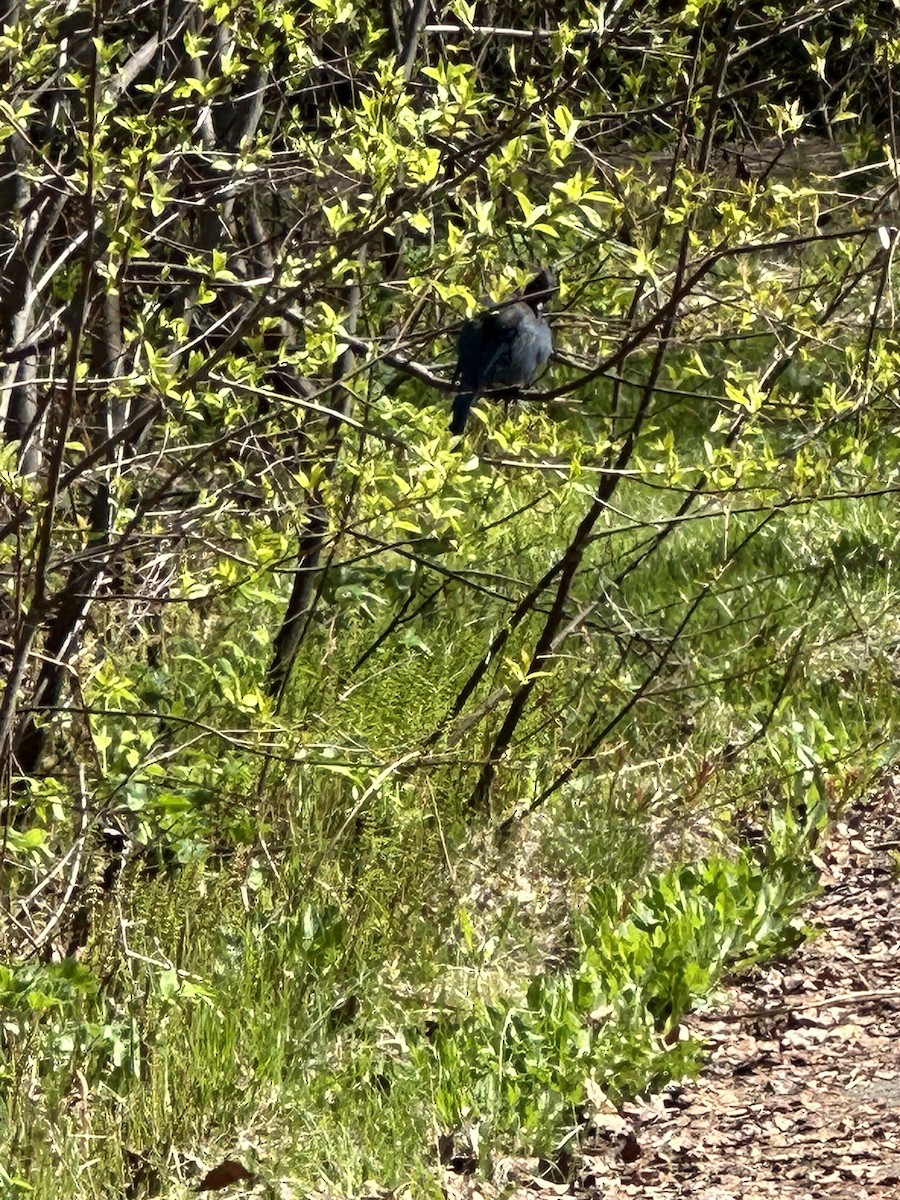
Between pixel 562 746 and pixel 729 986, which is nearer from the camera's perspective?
pixel 729 986

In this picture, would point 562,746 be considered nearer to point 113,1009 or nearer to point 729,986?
point 729,986

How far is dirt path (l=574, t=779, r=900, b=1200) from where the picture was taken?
10.5ft

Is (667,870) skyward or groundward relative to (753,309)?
groundward

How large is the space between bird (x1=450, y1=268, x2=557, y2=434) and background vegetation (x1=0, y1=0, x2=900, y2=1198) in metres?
0.17

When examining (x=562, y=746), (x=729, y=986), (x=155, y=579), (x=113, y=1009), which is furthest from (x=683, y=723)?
(x=113, y=1009)

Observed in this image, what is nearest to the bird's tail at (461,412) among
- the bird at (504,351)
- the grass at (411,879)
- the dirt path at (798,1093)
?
the bird at (504,351)

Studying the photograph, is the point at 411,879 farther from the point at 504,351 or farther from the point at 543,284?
the point at 543,284

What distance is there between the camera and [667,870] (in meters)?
4.26

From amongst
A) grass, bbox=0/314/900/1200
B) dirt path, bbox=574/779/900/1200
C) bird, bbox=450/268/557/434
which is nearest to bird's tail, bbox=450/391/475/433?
bird, bbox=450/268/557/434

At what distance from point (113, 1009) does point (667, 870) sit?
4.59 ft

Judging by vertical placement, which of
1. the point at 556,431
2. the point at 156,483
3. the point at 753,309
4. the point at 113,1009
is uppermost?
the point at 753,309

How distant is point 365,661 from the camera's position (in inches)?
185

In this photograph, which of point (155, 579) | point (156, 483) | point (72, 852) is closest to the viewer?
point (72, 852)

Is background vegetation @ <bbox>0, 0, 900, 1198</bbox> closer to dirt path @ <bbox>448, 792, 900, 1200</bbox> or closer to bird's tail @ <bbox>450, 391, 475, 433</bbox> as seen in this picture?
dirt path @ <bbox>448, 792, 900, 1200</bbox>
